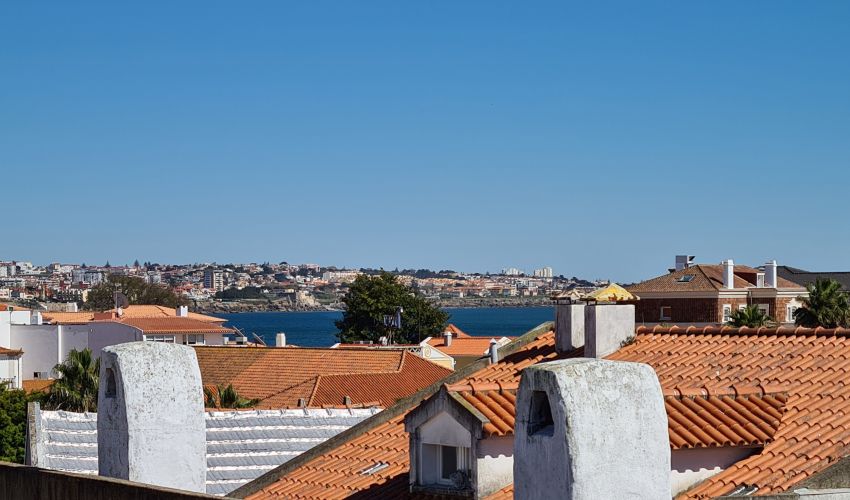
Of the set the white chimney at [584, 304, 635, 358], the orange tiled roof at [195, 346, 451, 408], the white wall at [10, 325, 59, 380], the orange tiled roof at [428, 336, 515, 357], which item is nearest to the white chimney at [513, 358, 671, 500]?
the white chimney at [584, 304, 635, 358]

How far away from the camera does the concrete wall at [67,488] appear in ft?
23.4

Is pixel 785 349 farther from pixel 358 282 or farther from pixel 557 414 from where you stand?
pixel 358 282

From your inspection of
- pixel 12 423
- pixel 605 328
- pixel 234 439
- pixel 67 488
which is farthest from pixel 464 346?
pixel 67 488

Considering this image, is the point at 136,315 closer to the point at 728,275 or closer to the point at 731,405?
the point at 728,275

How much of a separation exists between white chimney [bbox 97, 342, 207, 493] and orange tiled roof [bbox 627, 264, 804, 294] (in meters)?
91.4

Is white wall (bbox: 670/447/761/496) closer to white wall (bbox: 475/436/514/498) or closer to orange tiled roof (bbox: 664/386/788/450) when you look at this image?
orange tiled roof (bbox: 664/386/788/450)

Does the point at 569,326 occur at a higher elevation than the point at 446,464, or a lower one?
higher

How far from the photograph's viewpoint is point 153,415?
926 centimetres

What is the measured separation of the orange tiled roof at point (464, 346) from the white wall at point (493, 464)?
83.3 metres

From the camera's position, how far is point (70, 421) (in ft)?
55.9

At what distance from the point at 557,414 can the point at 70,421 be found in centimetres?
1169

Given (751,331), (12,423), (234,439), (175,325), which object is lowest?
(12,423)

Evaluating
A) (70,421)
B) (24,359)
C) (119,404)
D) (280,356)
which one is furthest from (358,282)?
(119,404)

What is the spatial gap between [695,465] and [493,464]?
5.75 feet
